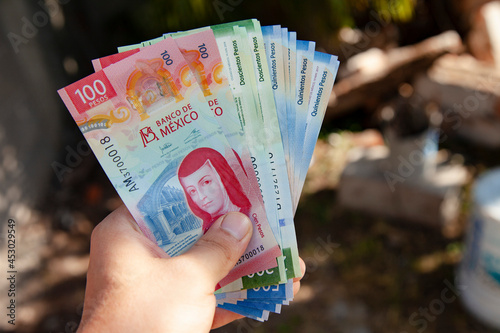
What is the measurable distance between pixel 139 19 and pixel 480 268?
337 cm

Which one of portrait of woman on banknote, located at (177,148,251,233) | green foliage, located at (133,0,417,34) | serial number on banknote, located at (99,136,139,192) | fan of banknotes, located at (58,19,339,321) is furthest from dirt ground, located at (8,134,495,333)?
serial number on banknote, located at (99,136,139,192)

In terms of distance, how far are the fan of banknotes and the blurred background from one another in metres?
1.72

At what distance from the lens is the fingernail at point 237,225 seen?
4.27 feet

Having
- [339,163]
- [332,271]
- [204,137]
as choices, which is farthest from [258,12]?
[204,137]

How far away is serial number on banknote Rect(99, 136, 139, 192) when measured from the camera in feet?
4.38

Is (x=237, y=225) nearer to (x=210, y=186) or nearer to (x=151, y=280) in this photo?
(x=210, y=186)

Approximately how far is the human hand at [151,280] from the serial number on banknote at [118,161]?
0.13m

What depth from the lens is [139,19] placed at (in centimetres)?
388

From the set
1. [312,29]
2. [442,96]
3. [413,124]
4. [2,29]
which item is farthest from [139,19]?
[442,96]

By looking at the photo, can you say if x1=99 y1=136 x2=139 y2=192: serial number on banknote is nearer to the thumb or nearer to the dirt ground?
the thumb

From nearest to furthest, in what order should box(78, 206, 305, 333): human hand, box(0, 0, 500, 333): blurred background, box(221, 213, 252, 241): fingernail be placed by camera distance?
1. box(78, 206, 305, 333): human hand
2. box(221, 213, 252, 241): fingernail
3. box(0, 0, 500, 333): blurred background

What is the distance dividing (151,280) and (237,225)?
303 mm

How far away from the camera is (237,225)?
131 centimetres

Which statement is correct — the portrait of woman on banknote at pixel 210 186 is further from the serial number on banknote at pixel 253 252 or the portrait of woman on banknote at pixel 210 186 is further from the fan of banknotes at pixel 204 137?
the serial number on banknote at pixel 253 252
